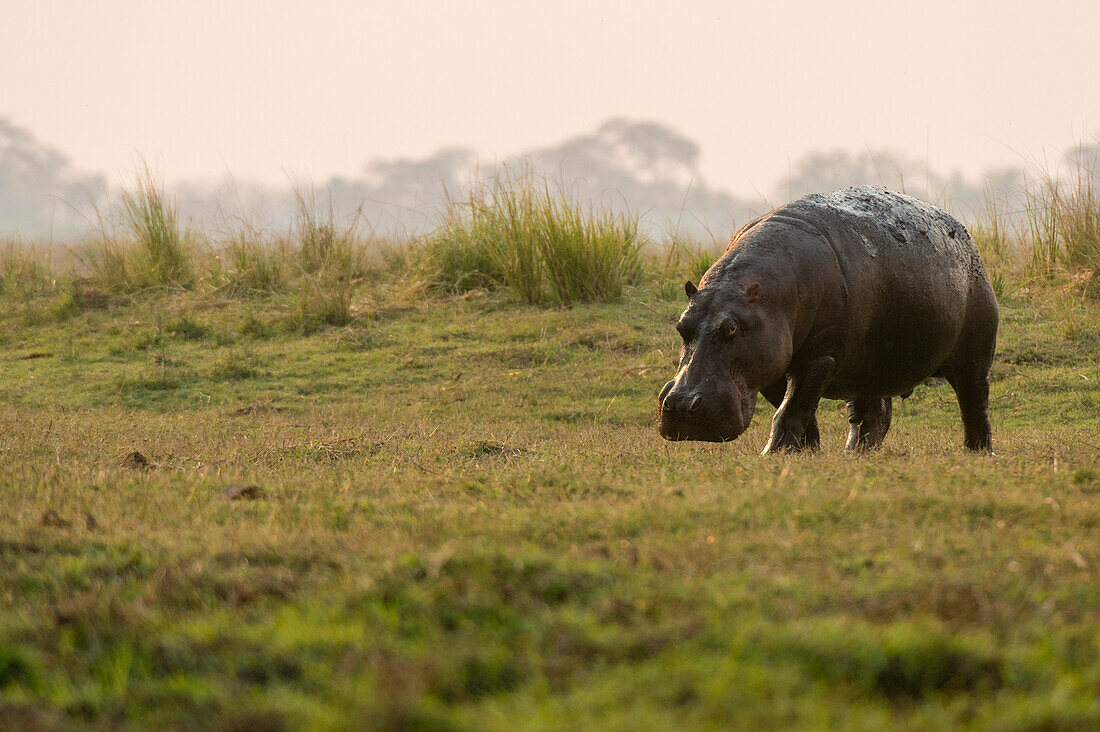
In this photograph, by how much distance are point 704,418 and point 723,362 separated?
0.28 metres

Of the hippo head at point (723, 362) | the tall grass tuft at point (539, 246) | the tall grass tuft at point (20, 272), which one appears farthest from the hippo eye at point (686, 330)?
the tall grass tuft at point (20, 272)

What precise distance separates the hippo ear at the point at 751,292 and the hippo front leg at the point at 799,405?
1.87 ft

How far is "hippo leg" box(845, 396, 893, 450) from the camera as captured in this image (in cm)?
606

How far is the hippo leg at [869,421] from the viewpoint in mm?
6059

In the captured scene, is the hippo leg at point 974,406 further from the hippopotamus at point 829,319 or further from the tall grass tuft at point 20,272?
the tall grass tuft at point 20,272

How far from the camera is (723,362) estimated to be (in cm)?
450

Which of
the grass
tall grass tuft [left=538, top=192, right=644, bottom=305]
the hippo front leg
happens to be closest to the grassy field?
the grass

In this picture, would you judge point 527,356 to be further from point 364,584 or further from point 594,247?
point 364,584

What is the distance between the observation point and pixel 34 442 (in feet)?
18.0

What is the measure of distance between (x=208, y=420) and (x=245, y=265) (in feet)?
17.9

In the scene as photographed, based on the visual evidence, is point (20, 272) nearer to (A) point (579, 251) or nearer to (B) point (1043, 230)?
(A) point (579, 251)

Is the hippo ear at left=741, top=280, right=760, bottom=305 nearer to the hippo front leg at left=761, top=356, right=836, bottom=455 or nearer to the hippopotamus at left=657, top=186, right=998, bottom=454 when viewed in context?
the hippopotamus at left=657, top=186, right=998, bottom=454

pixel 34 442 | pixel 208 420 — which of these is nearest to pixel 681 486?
pixel 34 442

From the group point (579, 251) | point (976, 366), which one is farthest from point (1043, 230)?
point (976, 366)
